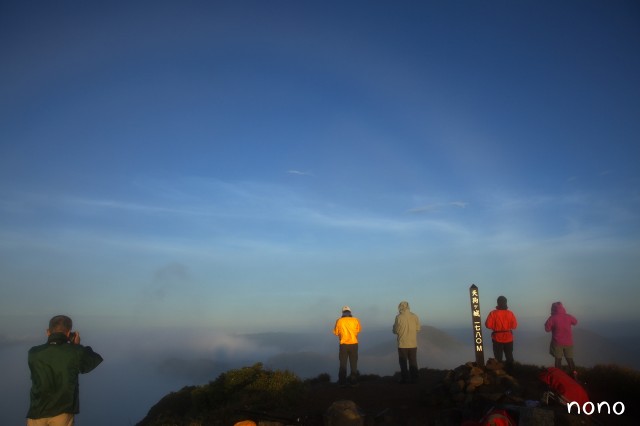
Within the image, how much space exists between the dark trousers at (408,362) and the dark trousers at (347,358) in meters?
1.50

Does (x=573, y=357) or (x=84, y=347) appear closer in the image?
(x=84, y=347)

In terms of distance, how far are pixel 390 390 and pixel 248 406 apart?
4114 millimetres

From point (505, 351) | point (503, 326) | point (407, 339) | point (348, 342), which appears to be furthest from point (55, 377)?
point (505, 351)

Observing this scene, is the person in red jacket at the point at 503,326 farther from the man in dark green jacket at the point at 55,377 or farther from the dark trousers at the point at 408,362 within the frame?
the man in dark green jacket at the point at 55,377

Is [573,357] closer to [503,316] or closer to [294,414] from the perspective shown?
[503,316]

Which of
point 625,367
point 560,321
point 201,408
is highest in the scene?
point 560,321

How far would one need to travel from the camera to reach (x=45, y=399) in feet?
19.9

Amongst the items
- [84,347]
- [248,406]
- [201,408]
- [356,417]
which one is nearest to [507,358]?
[356,417]

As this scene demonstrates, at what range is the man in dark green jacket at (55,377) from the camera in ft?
19.9

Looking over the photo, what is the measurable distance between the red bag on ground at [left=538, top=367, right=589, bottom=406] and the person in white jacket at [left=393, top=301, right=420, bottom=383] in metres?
5.02

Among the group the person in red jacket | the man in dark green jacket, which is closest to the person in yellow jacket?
the person in red jacket

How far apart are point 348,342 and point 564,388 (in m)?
6.19

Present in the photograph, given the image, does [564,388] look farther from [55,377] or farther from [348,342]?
[55,377]

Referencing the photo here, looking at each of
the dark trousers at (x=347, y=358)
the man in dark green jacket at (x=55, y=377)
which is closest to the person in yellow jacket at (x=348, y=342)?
the dark trousers at (x=347, y=358)
